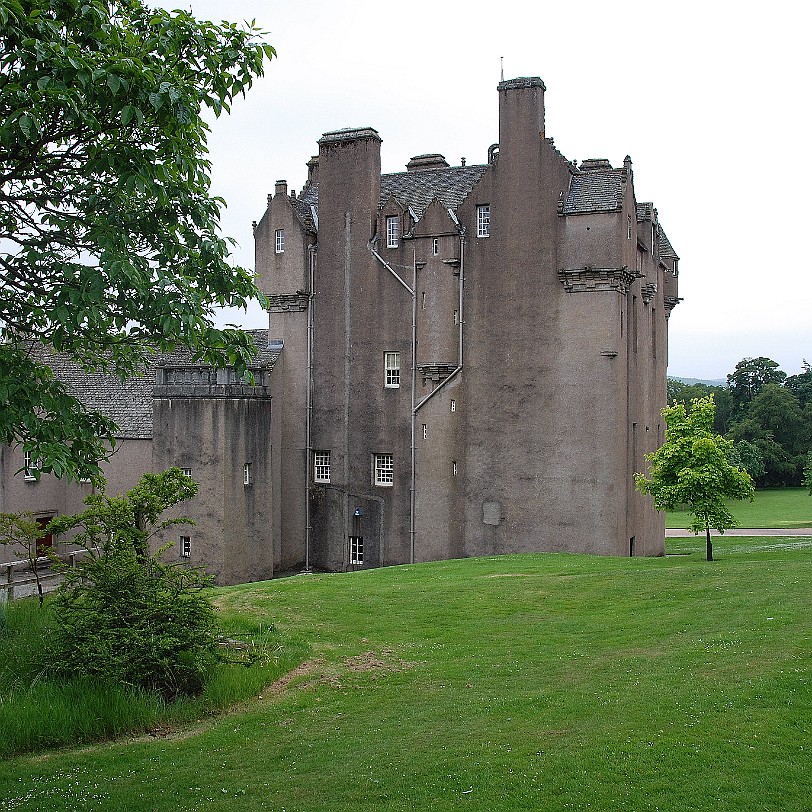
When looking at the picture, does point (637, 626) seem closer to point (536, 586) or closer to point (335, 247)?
point (536, 586)

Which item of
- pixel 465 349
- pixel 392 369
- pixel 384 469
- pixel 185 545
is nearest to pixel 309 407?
pixel 392 369

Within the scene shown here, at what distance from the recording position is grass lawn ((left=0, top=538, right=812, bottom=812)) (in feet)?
36.4

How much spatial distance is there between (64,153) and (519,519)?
27128 mm

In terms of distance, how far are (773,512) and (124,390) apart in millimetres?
55965

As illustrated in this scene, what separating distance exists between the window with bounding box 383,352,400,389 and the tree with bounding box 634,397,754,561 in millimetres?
12347

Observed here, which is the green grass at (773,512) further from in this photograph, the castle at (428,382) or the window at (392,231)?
the window at (392,231)

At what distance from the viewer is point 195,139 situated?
12.0 meters

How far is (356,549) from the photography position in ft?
130

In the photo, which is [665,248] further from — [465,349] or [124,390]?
[124,390]

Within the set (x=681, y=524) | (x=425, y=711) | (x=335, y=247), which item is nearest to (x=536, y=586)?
(x=425, y=711)

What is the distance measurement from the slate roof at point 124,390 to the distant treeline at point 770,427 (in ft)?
208

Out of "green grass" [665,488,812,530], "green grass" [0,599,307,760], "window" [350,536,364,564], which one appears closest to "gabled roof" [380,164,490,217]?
"window" [350,536,364,564]

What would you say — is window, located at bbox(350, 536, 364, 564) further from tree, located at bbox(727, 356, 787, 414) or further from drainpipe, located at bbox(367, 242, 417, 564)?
tree, located at bbox(727, 356, 787, 414)

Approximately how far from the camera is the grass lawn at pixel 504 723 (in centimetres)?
1109
